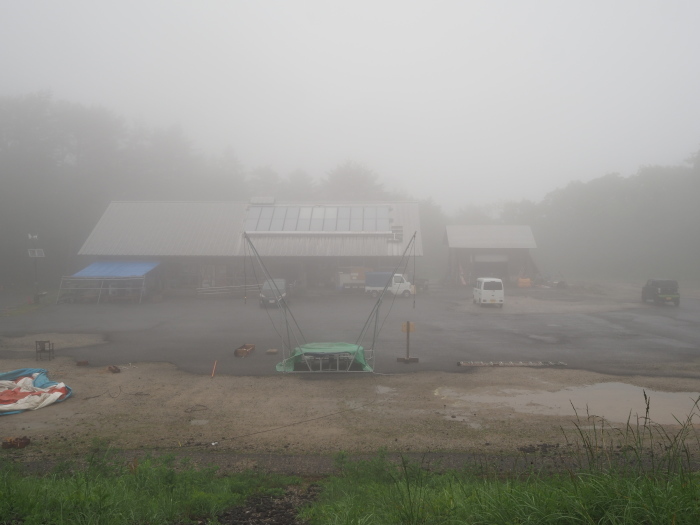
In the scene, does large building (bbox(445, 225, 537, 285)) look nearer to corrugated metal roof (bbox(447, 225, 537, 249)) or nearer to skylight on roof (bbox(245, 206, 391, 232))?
corrugated metal roof (bbox(447, 225, 537, 249))

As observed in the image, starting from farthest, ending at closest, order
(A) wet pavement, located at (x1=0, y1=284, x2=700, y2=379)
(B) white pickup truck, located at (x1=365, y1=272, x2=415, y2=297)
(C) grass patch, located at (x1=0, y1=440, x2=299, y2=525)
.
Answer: (B) white pickup truck, located at (x1=365, y1=272, x2=415, y2=297) < (A) wet pavement, located at (x1=0, y1=284, x2=700, y2=379) < (C) grass patch, located at (x1=0, y1=440, x2=299, y2=525)

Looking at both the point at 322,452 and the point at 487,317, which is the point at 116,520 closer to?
the point at 322,452

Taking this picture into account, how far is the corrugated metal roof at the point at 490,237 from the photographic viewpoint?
46.2 m

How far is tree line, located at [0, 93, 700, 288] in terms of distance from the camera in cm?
4819

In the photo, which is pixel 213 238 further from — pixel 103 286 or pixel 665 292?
pixel 665 292

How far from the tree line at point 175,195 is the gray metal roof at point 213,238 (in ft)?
26.0

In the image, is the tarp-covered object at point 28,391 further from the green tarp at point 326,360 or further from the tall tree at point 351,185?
the tall tree at point 351,185

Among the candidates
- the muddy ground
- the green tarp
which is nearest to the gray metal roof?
the green tarp

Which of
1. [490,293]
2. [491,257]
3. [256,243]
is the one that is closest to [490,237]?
[491,257]

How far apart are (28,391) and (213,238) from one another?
29.4 m

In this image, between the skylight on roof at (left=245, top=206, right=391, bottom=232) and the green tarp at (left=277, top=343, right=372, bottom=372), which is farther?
the skylight on roof at (left=245, top=206, right=391, bottom=232)

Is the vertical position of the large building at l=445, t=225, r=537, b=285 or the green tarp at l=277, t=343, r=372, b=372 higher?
the large building at l=445, t=225, r=537, b=285

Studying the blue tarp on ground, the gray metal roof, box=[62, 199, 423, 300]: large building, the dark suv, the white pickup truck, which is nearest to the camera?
the dark suv

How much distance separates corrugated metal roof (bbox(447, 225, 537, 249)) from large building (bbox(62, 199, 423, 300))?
5.69 m
